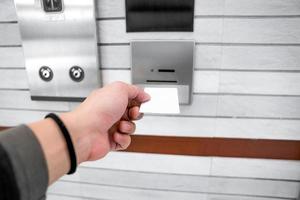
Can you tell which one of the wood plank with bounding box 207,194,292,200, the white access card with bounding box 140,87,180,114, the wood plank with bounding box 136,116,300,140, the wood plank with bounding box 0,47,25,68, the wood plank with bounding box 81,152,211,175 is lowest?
the wood plank with bounding box 207,194,292,200

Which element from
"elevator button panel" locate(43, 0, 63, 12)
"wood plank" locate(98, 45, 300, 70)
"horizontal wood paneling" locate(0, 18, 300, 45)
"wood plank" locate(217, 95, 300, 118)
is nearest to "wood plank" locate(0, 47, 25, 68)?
"elevator button panel" locate(43, 0, 63, 12)

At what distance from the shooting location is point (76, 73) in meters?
0.92

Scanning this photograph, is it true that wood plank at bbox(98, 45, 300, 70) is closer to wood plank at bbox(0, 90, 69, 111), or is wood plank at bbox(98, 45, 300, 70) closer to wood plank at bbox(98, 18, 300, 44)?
wood plank at bbox(98, 18, 300, 44)

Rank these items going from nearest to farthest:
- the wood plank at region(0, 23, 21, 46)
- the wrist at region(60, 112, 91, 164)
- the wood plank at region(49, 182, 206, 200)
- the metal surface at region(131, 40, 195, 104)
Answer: the wrist at region(60, 112, 91, 164), the metal surface at region(131, 40, 195, 104), the wood plank at region(0, 23, 21, 46), the wood plank at region(49, 182, 206, 200)

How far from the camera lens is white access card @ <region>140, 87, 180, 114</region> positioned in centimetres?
76

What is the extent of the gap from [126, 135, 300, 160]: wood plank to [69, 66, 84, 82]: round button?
12.5 inches

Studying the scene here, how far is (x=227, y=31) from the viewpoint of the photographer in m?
0.83

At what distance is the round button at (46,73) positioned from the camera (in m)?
0.94

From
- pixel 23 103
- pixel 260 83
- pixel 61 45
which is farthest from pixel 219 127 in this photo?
pixel 23 103

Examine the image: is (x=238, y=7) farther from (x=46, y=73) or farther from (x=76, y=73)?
(x=46, y=73)

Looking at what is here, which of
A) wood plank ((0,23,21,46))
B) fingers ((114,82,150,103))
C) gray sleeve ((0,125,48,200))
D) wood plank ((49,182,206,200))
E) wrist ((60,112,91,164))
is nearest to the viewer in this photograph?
gray sleeve ((0,125,48,200))

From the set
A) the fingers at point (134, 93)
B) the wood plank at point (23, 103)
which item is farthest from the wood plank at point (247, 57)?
the wood plank at point (23, 103)

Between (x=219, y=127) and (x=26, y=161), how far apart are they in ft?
2.28

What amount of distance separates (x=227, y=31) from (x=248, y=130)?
38 centimetres
